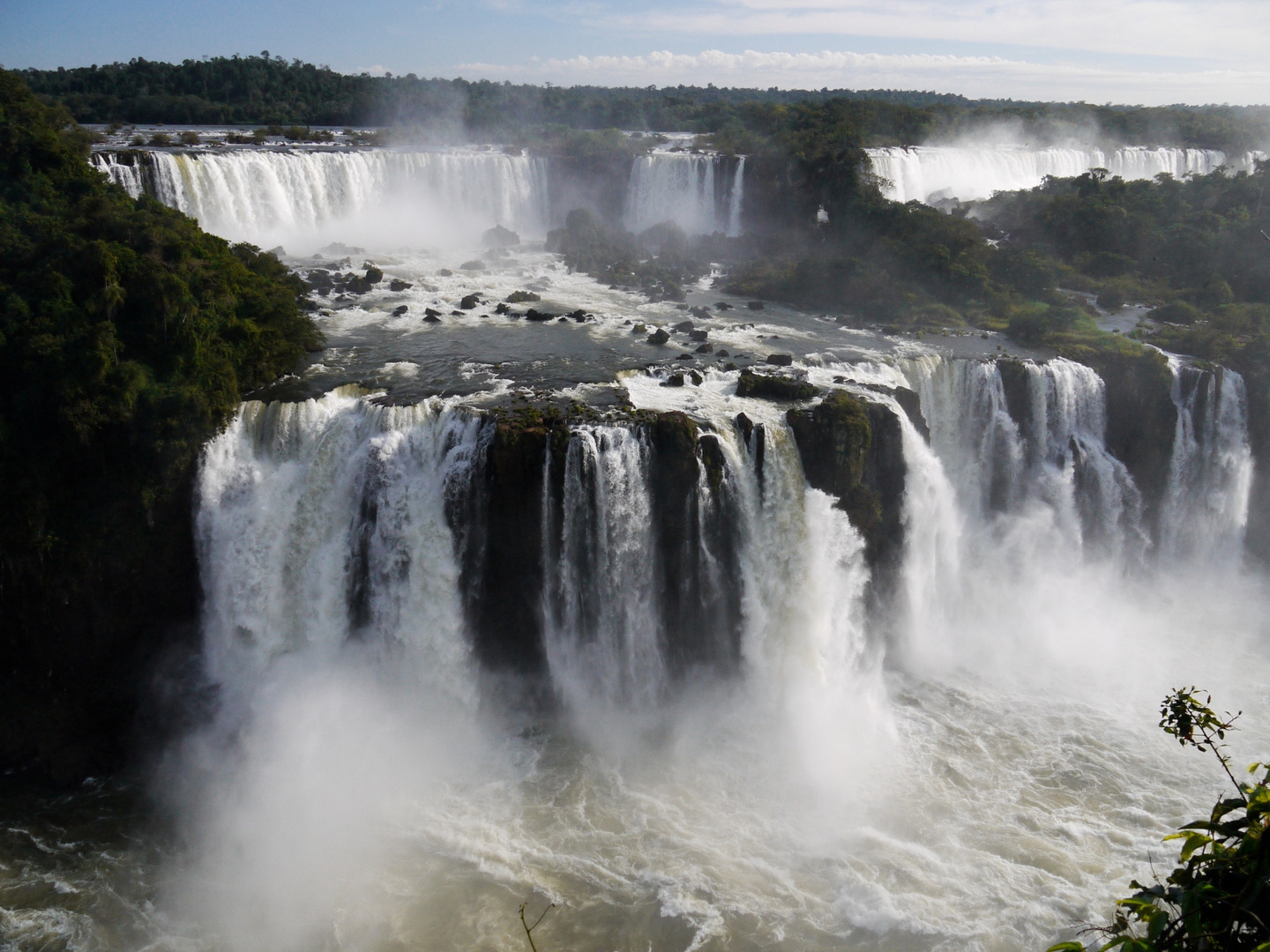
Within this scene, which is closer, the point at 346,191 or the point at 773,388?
the point at 773,388

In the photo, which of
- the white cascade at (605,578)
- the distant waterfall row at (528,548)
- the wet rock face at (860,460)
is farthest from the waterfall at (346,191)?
the wet rock face at (860,460)

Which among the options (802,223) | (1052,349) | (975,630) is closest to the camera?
(975,630)

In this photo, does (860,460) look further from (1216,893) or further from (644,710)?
(1216,893)

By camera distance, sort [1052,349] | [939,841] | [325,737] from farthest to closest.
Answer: [1052,349] < [325,737] < [939,841]

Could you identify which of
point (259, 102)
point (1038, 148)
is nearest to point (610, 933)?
point (1038, 148)

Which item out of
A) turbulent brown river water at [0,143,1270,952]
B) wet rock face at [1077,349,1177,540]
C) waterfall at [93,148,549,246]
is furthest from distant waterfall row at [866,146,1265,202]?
turbulent brown river water at [0,143,1270,952]

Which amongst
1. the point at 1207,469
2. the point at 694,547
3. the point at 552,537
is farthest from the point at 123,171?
the point at 1207,469

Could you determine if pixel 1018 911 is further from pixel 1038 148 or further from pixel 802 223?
pixel 1038 148

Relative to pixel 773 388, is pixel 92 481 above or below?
below
